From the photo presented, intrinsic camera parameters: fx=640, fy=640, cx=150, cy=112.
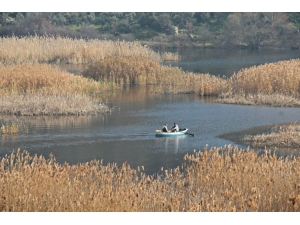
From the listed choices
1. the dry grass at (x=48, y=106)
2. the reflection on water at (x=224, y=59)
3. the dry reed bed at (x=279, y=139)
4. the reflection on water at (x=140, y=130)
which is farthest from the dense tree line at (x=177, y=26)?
the dry reed bed at (x=279, y=139)

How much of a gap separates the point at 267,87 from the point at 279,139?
12.1 metres

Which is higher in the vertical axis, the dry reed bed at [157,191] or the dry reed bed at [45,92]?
the dry reed bed at [157,191]

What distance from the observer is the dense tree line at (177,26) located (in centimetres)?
7825

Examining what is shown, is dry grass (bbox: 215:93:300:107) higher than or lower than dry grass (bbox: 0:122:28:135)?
higher

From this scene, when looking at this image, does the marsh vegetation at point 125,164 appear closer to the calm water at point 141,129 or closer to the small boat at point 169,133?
the calm water at point 141,129

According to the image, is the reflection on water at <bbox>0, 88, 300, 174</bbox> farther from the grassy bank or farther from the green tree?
the green tree

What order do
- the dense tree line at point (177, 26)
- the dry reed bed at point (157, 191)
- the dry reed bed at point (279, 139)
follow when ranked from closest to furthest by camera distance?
the dry reed bed at point (157, 191), the dry reed bed at point (279, 139), the dense tree line at point (177, 26)

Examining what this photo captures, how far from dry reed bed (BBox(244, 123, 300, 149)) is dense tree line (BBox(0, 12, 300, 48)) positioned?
53.6 meters

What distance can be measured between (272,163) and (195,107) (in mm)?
18054

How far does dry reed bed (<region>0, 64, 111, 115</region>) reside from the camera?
30484mm

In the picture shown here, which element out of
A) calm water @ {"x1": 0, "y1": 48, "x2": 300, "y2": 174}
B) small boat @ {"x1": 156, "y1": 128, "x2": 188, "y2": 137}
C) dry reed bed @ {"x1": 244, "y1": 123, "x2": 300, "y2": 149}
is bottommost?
calm water @ {"x1": 0, "y1": 48, "x2": 300, "y2": 174}

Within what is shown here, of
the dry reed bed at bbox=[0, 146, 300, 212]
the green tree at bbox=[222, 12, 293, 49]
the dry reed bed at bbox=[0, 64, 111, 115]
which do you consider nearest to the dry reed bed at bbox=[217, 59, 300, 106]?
the dry reed bed at bbox=[0, 64, 111, 115]

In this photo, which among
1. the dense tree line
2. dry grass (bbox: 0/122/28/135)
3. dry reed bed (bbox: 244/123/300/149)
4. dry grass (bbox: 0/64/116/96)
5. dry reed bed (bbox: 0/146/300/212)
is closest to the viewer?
dry reed bed (bbox: 0/146/300/212)

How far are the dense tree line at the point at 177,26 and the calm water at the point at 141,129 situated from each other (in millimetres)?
43239
